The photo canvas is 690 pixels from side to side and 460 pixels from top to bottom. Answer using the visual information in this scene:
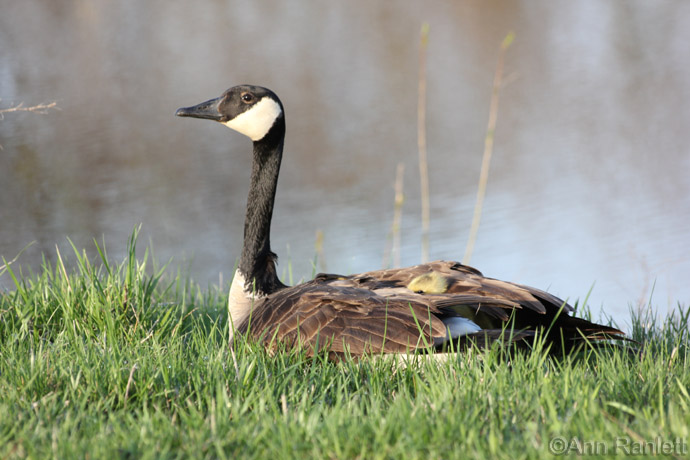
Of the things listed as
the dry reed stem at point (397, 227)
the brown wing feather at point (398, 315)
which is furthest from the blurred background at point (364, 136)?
the brown wing feather at point (398, 315)

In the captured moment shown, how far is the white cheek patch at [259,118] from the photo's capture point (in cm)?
476

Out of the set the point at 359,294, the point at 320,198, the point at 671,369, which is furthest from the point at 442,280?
the point at 320,198

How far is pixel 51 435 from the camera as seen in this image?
2424 mm

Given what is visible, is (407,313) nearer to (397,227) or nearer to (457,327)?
(457,327)

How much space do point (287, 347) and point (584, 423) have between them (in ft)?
5.33

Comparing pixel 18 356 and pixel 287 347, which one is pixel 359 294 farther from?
pixel 18 356

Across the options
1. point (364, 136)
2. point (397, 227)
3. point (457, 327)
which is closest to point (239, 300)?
point (457, 327)

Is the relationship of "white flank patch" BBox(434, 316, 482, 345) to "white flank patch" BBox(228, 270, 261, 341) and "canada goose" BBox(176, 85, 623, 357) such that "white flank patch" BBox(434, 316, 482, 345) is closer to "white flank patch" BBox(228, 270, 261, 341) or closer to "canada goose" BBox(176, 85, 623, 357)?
"canada goose" BBox(176, 85, 623, 357)

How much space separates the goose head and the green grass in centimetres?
159

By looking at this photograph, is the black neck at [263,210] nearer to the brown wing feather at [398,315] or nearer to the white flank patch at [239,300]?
the white flank patch at [239,300]

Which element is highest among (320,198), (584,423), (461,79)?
(461,79)

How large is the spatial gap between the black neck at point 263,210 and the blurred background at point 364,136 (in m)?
0.82

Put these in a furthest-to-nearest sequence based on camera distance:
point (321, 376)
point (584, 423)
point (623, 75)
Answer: point (623, 75)
point (321, 376)
point (584, 423)

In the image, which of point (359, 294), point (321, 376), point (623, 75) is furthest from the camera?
point (623, 75)
